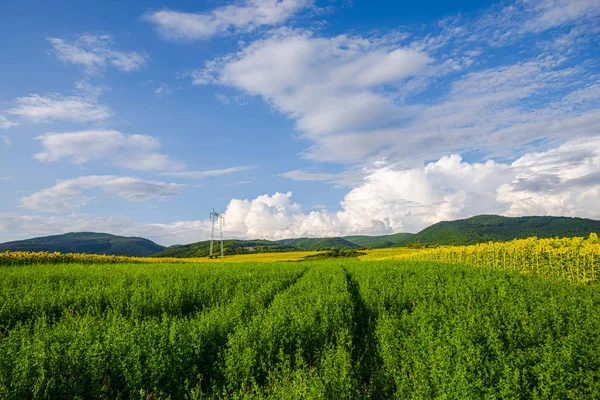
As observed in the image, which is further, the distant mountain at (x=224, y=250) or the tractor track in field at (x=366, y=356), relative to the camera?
the distant mountain at (x=224, y=250)

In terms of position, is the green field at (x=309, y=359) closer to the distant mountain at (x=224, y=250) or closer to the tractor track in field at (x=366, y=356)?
the tractor track in field at (x=366, y=356)

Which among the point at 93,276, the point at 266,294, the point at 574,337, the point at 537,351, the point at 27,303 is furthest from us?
the point at 93,276

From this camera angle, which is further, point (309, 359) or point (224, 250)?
point (224, 250)

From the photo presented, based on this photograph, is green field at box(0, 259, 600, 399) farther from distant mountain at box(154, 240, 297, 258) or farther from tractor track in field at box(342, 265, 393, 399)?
distant mountain at box(154, 240, 297, 258)

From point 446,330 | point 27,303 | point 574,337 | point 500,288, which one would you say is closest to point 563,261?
point 500,288

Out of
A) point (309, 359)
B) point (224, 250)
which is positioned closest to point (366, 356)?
point (309, 359)

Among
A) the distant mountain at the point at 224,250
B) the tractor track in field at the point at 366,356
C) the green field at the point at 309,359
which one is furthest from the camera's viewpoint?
the distant mountain at the point at 224,250

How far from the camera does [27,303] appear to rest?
9.60 metres

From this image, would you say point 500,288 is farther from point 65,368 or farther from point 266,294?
point 65,368

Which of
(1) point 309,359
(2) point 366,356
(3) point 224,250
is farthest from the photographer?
(3) point 224,250

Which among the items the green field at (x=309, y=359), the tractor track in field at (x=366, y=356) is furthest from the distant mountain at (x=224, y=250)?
the green field at (x=309, y=359)

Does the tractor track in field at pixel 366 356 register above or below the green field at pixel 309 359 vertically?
below

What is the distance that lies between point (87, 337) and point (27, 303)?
5.65 metres

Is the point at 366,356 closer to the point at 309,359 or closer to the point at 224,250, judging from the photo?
the point at 309,359
